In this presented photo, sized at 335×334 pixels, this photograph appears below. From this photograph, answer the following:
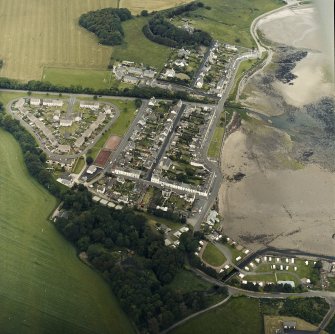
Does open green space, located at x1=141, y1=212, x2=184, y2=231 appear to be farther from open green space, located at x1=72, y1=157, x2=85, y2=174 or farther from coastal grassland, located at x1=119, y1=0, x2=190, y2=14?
coastal grassland, located at x1=119, y1=0, x2=190, y2=14

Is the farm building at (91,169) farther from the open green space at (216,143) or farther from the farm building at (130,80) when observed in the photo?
the farm building at (130,80)

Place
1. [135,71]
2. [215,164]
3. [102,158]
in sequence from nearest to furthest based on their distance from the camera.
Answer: [102,158]
[215,164]
[135,71]

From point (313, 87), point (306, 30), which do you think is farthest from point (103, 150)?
point (306, 30)

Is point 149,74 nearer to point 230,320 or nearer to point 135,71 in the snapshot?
point 135,71

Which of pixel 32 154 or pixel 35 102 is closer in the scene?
pixel 32 154

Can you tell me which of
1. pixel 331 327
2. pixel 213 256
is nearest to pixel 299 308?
pixel 331 327

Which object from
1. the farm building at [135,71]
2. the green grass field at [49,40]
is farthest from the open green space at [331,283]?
the green grass field at [49,40]

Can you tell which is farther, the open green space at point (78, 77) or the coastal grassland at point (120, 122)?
the open green space at point (78, 77)
